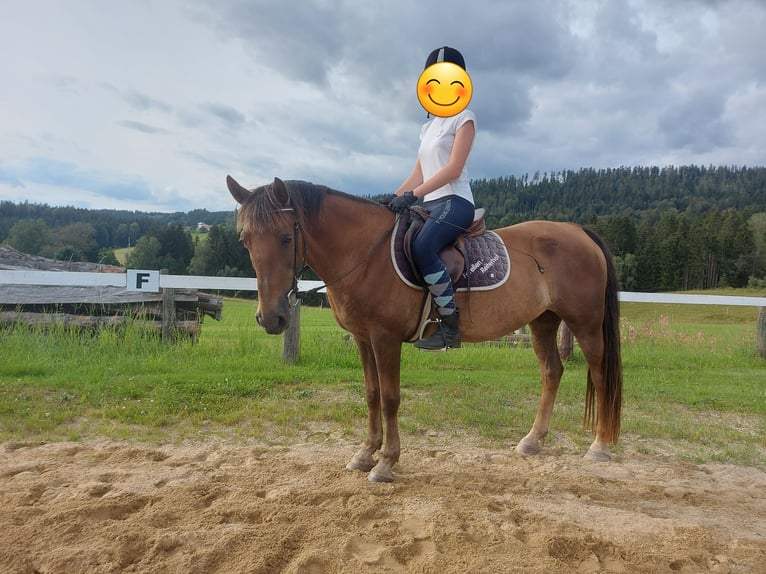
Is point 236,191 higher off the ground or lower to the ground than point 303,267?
higher

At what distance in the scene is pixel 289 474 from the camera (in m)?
3.78

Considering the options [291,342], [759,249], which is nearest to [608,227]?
[759,249]

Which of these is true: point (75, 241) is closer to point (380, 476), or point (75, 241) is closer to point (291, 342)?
point (291, 342)

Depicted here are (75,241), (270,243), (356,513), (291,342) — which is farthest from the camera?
(75,241)

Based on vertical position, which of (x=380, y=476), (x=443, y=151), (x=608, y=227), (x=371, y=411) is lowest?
(x=380, y=476)

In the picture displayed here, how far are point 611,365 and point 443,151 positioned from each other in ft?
9.12

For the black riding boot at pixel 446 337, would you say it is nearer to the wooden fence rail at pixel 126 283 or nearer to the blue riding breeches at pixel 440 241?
the blue riding breeches at pixel 440 241

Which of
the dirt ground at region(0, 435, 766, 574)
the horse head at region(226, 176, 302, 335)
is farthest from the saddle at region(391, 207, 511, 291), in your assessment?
the dirt ground at region(0, 435, 766, 574)

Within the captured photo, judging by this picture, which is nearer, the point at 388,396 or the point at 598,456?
the point at 388,396

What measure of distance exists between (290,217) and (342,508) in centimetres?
205

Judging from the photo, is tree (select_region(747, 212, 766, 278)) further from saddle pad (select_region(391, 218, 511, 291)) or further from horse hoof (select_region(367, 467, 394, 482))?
horse hoof (select_region(367, 467, 394, 482))

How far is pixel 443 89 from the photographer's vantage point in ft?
13.7

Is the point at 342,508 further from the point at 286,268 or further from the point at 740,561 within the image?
the point at 740,561

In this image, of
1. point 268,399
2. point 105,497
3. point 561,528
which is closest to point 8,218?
point 268,399
